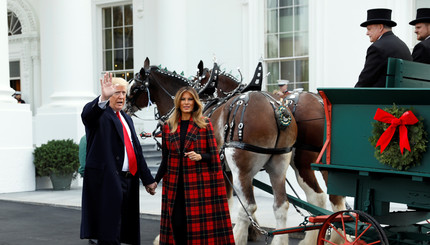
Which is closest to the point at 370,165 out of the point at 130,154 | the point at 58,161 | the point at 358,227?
the point at 358,227

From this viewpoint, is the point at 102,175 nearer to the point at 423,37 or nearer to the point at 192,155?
the point at 192,155

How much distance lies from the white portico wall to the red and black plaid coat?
8112mm

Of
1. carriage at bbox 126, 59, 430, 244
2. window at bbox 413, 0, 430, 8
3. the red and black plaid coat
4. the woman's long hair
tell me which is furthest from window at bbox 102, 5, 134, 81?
carriage at bbox 126, 59, 430, 244

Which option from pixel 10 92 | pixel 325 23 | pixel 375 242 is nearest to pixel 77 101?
pixel 10 92

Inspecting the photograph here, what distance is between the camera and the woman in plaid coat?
211 inches

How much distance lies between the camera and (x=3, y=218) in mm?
9781

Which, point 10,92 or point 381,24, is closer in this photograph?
point 381,24

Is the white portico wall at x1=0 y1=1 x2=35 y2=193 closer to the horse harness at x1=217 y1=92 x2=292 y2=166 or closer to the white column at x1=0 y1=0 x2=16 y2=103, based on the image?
the white column at x1=0 y1=0 x2=16 y2=103

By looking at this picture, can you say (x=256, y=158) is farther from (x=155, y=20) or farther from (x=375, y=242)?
(x=155, y=20)

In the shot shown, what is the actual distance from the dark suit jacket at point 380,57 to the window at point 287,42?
23.8ft

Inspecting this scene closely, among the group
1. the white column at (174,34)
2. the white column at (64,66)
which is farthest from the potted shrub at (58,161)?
the white column at (174,34)

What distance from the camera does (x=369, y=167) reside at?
4848 millimetres

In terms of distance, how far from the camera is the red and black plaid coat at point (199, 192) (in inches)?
211

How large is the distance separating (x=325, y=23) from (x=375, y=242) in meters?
7.88
